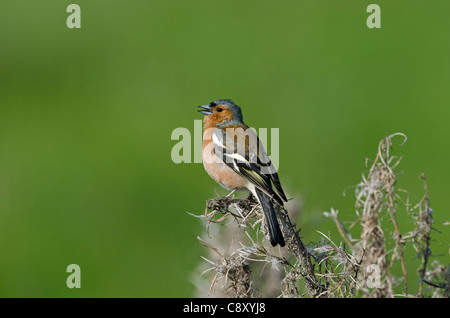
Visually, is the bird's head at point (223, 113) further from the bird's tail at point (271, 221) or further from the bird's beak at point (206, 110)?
the bird's tail at point (271, 221)

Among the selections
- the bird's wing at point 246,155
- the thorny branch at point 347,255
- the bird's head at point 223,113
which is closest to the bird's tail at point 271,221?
the thorny branch at point 347,255

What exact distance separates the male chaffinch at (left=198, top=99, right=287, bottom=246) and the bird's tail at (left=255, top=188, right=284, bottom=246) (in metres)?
0.09

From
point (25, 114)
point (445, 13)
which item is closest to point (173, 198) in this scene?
point (25, 114)

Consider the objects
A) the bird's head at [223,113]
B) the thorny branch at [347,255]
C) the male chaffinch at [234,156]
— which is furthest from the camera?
the bird's head at [223,113]

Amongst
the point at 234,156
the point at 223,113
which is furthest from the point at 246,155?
the point at 223,113

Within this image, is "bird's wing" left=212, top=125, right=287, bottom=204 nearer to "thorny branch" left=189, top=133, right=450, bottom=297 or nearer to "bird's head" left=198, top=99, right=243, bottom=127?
"bird's head" left=198, top=99, right=243, bottom=127

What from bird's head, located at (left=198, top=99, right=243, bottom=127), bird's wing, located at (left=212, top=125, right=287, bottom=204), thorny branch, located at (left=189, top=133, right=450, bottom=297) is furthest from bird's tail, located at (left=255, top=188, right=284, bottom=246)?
bird's head, located at (left=198, top=99, right=243, bottom=127)

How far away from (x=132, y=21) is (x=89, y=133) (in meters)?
3.60

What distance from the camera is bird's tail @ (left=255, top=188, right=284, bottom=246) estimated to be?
405 centimetres

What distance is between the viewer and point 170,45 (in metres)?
15.1

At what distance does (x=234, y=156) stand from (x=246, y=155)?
0.40 feet

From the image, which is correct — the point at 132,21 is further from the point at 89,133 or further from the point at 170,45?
the point at 89,133

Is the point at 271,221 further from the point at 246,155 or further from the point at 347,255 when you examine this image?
Answer: the point at 246,155

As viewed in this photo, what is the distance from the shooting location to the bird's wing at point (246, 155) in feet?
18.0
